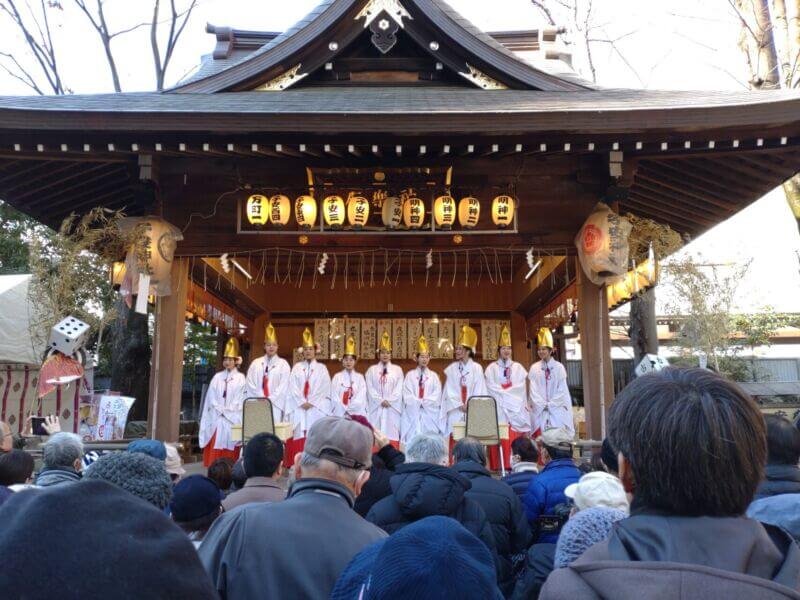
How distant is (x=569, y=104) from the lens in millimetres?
7711

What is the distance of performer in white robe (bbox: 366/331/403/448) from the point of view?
10.9 metres

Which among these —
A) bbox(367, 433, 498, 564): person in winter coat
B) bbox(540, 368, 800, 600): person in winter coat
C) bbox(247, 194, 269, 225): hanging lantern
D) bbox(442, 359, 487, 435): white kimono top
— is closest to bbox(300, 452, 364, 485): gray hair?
bbox(367, 433, 498, 564): person in winter coat

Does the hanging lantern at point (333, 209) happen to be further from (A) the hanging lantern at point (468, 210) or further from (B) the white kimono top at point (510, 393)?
(B) the white kimono top at point (510, 393)

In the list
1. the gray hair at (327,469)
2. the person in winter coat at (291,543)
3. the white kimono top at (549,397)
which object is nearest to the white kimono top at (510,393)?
the white kimono top at (549,397)

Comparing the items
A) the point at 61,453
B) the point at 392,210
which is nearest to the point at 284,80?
the point at 392,210

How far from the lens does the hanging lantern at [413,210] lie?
867cm

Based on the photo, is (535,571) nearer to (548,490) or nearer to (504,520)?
(504,520)

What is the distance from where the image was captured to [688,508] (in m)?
1.25

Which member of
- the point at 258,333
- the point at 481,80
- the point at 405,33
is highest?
the point at 405,33

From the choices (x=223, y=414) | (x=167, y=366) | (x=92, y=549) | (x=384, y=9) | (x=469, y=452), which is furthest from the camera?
(x=223, y=414)

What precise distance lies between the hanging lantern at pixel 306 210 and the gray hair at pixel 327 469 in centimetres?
654

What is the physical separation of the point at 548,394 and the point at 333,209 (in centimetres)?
468

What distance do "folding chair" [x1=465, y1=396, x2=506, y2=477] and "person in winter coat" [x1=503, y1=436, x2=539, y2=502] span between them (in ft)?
14.6

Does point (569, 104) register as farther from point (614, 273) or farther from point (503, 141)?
point (614, 273)
